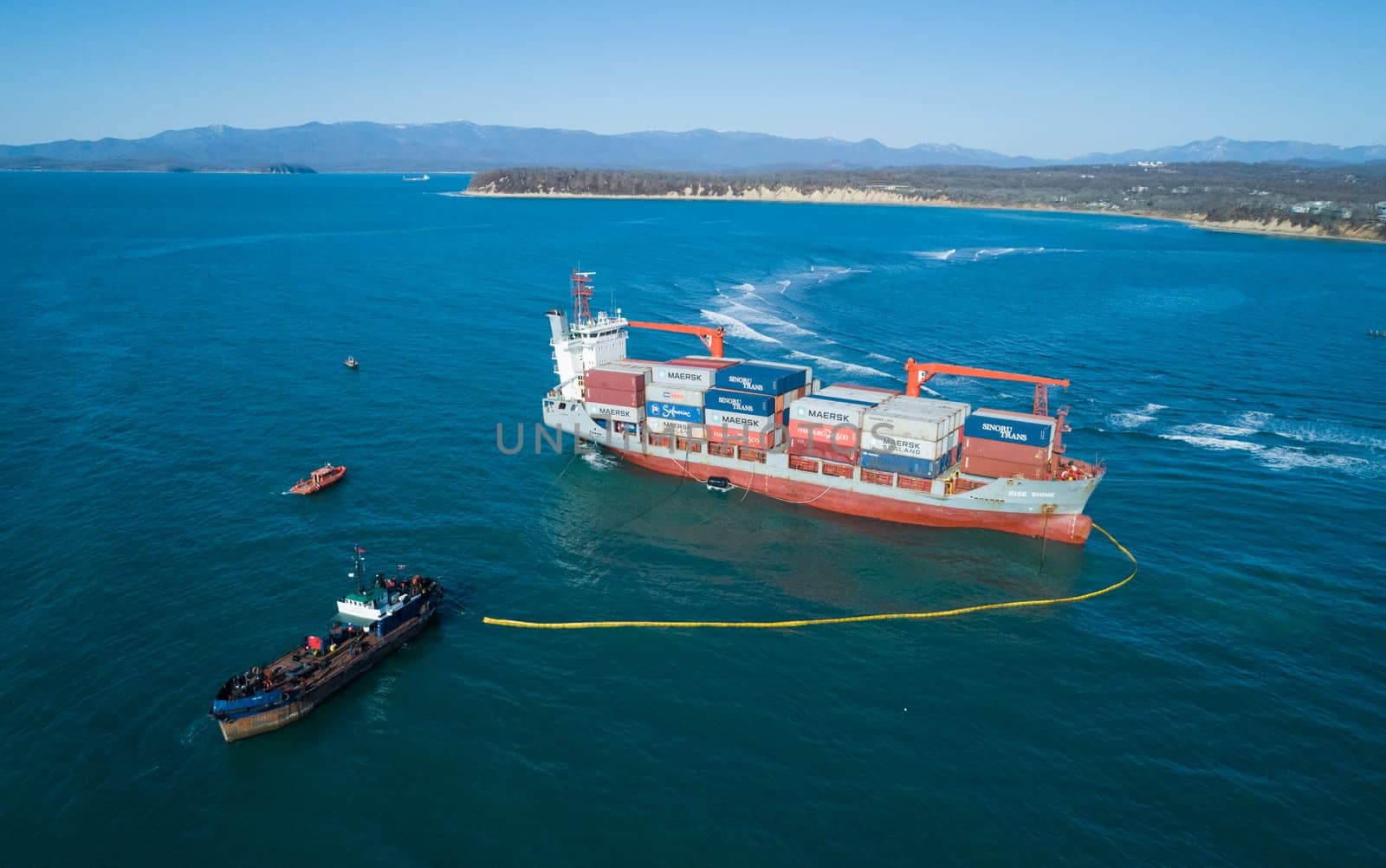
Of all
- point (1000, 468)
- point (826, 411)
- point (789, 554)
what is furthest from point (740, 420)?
point (1000, 468)

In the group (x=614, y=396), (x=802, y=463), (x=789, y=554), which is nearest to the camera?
(x=789, y=554)

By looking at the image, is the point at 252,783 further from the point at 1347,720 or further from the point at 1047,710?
the point at 1347,720

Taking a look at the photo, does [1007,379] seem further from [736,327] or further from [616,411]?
[736,327]

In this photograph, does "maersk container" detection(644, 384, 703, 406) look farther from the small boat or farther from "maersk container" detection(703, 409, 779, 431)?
the small boat

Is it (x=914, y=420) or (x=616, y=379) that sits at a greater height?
(x=616, y=379)

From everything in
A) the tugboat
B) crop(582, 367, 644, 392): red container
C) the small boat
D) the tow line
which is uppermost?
crop(582, 367, 644, 392): red container

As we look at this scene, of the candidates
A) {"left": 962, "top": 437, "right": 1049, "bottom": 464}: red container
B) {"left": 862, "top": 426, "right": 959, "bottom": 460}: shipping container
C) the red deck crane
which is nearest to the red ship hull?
{"left": 862, "top": 426, "right": 959, "bottom": 460}: shipping container
